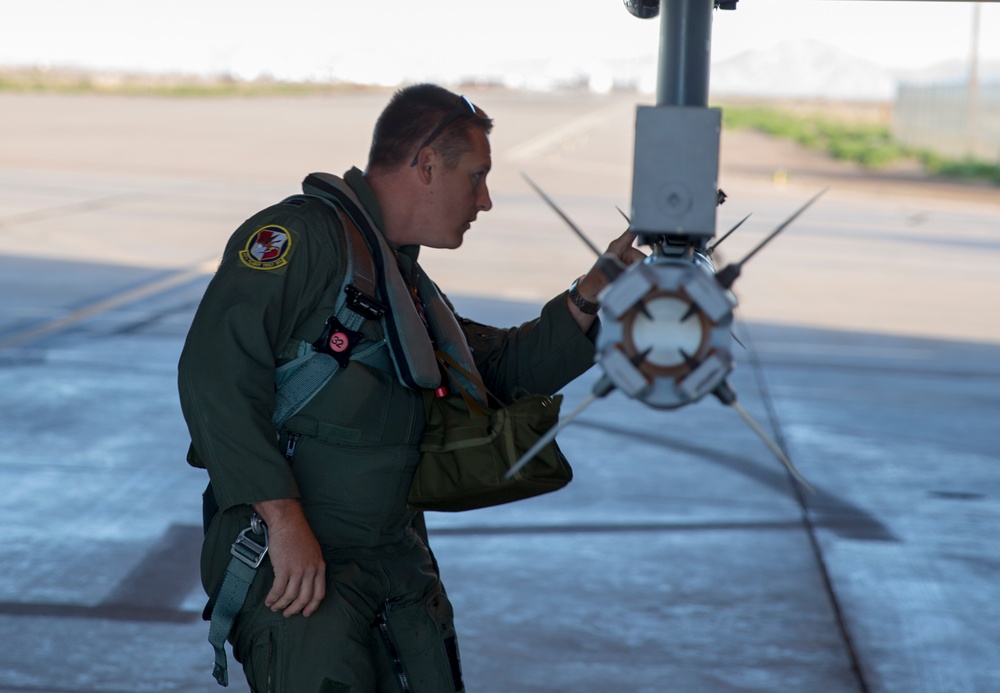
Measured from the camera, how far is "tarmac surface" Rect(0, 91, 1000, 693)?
442 centimetres

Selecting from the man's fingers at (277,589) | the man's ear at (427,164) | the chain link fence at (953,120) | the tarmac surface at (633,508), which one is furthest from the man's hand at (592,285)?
the chain link fence at (953,120)

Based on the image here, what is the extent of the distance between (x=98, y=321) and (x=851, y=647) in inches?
293

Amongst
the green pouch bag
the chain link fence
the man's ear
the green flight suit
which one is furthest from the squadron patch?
the chain link fence

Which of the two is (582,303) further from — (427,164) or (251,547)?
(251,547)

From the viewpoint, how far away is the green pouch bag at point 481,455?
8.05 feet

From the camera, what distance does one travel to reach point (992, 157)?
39281 mm

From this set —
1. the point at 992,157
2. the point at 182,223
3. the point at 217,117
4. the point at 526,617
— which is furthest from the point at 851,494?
the point at 217,117

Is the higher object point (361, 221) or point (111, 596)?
point (361, 221)

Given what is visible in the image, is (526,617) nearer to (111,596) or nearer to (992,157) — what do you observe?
(111,596)

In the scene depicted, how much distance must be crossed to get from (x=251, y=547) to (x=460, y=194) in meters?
0.84

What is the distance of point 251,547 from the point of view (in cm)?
244

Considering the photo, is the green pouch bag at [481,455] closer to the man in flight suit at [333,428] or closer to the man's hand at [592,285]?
the man in flight suit at [333,428]

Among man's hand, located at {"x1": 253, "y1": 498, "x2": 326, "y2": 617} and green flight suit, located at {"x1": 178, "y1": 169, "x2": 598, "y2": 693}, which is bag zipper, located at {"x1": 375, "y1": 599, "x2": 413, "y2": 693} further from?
man's hand, located at {"x1": 253, "y1": 498, "x2": 326, "y2": 617}

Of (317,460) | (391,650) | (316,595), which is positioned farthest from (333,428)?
(391,650)
